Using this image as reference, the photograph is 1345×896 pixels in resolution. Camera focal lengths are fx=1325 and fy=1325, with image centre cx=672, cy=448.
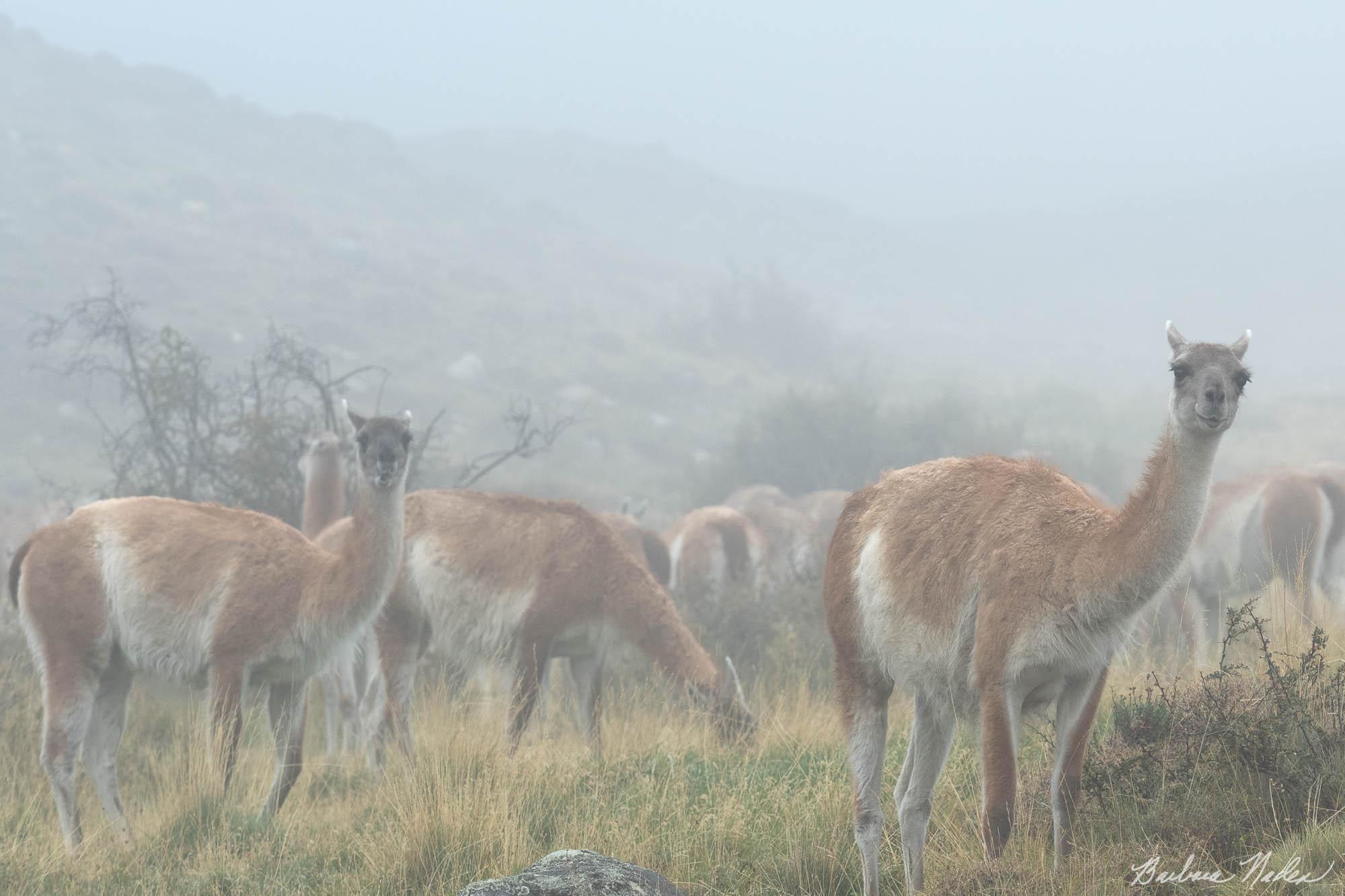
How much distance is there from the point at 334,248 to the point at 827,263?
70833mm

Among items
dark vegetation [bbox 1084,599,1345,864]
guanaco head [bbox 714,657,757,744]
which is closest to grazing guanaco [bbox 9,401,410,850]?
guanaco head [bbox 714,657,757,744]

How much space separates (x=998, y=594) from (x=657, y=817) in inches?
78.9

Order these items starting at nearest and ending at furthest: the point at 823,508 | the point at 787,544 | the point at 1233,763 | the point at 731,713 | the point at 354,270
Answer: the point at 1233,763 < the point at 731,713 < the point at 787,544 < the point at 823,508 < the point at 354,270

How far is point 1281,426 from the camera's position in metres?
50.4

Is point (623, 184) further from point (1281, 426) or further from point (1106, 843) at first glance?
point (1106, 843)

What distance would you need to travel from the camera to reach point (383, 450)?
7.95 m

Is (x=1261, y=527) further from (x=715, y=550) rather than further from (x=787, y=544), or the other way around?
(x=787, y=544)

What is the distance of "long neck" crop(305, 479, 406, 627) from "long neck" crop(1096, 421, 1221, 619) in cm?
462

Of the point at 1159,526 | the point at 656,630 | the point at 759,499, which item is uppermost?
the point at 1159,526

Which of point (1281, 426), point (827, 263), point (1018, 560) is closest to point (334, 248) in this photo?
point (1281, 426)

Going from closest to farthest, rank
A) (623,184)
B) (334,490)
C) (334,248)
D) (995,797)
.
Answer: (995,797) < (334,490) < (334,248) < (623,184)

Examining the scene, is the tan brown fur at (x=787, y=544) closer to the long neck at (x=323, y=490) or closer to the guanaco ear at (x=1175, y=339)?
the long neck at (x=323, y=490)

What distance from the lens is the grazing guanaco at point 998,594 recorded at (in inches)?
179

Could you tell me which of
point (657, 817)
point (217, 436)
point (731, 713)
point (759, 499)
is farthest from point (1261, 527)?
point (217, 436)
